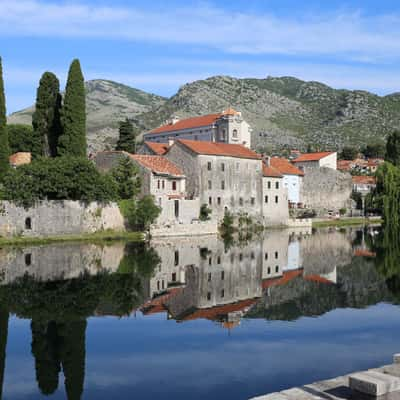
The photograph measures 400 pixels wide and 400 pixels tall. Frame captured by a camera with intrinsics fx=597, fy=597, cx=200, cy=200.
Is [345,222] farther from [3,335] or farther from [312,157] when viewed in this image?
[3,335]

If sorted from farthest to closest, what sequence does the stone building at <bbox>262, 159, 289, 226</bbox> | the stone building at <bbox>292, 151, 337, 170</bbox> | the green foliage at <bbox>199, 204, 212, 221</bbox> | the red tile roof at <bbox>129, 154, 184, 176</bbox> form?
the stone building at <bbox>292, 151, 337, 170</bbox>
the stone building at <bbox>262, 159, 289, 226</bbox>
the green foliage at <bbox>199, 204, 212, 221</bbox>
the red tile roof at <bbox>129, 154, 184, 176</bbox>

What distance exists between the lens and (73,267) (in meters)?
32.8

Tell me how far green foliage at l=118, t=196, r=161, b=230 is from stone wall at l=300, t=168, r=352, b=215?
40.0 m

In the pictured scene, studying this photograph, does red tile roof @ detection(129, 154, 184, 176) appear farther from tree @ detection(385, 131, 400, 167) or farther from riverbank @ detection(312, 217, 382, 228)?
tree @ detection(385, 131, 400, 167)

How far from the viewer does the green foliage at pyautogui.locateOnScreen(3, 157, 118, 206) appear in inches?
1887

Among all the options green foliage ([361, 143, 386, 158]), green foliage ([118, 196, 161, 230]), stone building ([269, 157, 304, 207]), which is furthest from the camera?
green foliage ([361, 143, 386, 158])

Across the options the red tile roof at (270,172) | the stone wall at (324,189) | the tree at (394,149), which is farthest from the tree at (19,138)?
the tree at (394,149)

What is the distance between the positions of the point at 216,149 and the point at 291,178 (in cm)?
2304

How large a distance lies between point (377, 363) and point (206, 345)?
4.95 meters

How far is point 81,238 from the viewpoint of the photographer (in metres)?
49.9

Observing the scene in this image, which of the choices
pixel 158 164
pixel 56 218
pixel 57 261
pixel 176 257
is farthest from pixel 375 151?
pixel 57 261

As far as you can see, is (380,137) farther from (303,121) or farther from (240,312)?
(240,312)

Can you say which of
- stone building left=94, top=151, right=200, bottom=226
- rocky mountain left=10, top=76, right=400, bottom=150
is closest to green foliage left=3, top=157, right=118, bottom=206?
stone building left=94, top=151, right=200, bottom=226

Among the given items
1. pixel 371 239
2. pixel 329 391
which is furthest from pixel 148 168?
pixel 329 391
